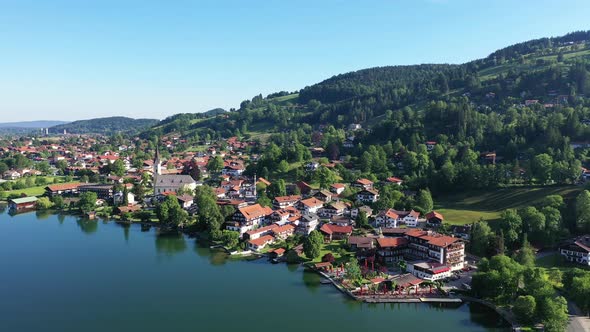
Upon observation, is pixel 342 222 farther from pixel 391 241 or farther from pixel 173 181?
pixel 173 181

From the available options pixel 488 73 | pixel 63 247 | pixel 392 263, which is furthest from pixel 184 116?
pixel 392 263

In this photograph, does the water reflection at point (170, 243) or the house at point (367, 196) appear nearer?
the water reflection at point (170, 243)

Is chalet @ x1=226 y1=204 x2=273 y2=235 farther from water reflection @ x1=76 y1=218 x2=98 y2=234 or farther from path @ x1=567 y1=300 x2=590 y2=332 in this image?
path @ x1=567 y1=300 x2=590 y2=332

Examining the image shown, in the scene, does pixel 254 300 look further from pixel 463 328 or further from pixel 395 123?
pixel 395 123

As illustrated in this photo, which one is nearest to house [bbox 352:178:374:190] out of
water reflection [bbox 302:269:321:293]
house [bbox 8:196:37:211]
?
water reflection [bbox 302:269:321:293]

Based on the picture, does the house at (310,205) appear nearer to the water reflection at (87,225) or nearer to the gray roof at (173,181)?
the gray roof at (173,181)

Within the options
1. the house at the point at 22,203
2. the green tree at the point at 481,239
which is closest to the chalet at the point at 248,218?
the green tree at the point at 481,239
